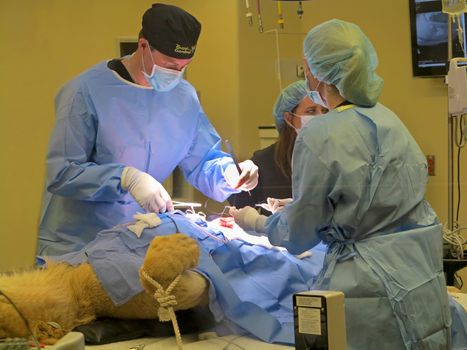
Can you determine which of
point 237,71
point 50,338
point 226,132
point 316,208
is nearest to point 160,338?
point 50,338

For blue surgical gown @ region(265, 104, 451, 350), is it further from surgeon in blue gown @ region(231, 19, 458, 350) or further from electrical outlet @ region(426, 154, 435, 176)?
electrical outlet @ region(426, 154, 435, 176)

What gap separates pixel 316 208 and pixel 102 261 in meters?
0.53

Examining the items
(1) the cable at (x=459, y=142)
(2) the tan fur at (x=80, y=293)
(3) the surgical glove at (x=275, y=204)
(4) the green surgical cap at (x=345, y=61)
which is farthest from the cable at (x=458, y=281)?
(2) the tan fur at (x=80, y=293)

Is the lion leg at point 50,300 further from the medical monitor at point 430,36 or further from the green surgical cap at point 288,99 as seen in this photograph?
the medical monitor at point 430,36

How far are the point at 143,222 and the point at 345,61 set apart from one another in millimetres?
653

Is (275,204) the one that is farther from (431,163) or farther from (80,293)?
(80,293)

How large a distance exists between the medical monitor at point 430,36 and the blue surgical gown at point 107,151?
63 cm

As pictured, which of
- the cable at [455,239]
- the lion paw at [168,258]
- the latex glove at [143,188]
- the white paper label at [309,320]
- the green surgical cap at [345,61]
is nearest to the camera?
the white paper label at [309,320]

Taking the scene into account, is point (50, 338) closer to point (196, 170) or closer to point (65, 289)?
point (65, 289)

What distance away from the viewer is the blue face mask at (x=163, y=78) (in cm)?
175

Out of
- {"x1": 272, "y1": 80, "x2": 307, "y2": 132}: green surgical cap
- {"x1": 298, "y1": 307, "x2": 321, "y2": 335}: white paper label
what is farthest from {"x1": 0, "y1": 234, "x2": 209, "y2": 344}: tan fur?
{"x1": 272, "y1": 80, "x2": 307, "y2": 132}: green surgical cap

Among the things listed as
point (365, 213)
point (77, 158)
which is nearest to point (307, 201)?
point (365, 213)

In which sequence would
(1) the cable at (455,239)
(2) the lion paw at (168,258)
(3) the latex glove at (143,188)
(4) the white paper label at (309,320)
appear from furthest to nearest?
(1) the cable at (455,239) → (3) the latex glove at (143,188) → (2) the lion paw at (168,258) → (4) the white paper label at (309,320)

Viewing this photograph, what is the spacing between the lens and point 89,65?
5.67 ft
